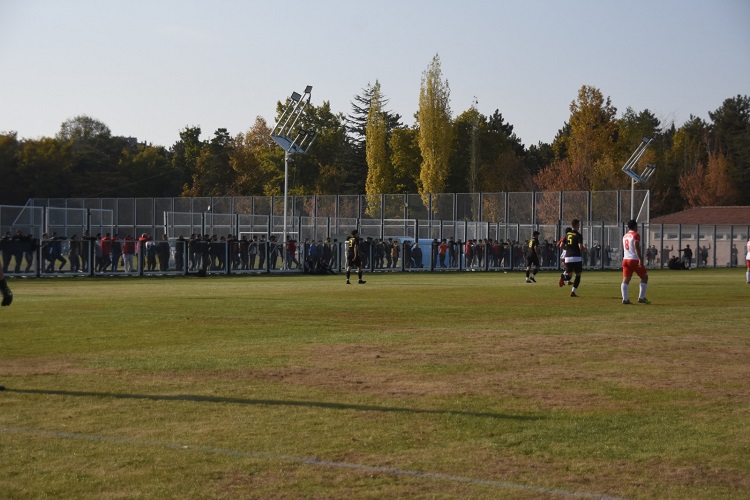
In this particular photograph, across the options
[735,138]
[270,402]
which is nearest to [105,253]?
[270,402]

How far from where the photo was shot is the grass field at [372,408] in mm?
6297

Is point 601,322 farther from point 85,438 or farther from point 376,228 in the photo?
point 376,228

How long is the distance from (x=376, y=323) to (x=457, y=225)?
44.7 metres

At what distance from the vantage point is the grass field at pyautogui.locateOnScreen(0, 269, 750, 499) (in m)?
6.30

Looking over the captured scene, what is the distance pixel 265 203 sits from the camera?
7112 centimetres

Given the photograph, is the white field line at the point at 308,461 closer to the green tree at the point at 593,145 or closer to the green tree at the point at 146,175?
the green tree at the point at 593,145

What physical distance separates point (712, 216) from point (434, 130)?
25978 millimetres

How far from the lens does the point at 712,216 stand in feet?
285

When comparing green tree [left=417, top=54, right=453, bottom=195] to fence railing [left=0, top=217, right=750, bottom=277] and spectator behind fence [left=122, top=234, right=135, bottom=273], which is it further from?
spectator behind fence [left=122, top=234, right=135, bottom=273]

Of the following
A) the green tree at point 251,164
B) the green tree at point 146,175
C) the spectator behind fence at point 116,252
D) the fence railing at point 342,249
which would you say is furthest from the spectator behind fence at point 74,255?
the green tree at point 251,164

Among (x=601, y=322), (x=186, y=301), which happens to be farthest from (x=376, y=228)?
(x=601, y=322)

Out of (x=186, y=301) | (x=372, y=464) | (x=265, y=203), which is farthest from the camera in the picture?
(x=265, y=203)

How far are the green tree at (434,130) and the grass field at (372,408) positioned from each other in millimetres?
76343

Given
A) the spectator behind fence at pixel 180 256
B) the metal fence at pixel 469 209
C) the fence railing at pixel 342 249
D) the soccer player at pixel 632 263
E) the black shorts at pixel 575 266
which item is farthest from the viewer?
the metal fence at pixel 469 209
